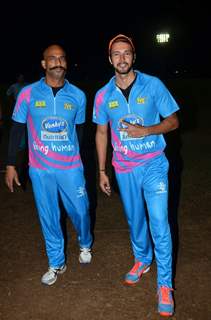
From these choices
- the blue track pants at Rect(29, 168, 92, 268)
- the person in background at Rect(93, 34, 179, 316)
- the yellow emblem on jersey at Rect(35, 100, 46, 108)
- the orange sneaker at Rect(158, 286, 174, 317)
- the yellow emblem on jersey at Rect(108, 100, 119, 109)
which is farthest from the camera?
the blue track pants at Rect(29, 168, 92, 268)

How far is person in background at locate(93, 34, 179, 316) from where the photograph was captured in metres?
3.77

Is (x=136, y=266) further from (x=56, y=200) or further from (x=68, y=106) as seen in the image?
(x=68, y=106)

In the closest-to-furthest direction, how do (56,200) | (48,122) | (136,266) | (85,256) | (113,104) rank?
(113,104) < (48,122) < (56,200) < (136,266) < (85,256)

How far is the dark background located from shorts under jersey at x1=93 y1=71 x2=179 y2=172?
34072mm

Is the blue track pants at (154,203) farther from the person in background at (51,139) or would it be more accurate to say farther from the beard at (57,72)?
the beard at (57,72)

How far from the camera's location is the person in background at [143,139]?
377 centimetres

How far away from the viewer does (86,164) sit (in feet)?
33.3

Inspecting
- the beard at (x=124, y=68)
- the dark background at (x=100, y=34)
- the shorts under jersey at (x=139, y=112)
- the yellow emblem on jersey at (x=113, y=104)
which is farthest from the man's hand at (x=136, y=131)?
the dark background at (x=100, y=34)

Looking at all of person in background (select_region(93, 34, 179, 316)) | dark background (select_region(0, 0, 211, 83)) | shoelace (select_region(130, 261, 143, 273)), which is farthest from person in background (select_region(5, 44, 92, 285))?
dark background (select_region(0, 0, 211, 83))

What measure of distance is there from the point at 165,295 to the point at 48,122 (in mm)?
1992

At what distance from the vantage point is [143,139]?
3.86 meters

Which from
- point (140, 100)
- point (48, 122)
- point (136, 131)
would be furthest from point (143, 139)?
point (48, 122)

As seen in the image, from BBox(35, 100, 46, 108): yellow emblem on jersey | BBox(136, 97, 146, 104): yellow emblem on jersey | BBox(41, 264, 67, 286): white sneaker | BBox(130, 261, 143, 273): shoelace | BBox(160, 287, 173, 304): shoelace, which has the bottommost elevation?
BBox(41, 264, 67, 286): white sneaker

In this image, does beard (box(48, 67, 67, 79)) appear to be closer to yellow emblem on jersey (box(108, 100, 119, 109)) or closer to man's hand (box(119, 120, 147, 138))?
yellow emblem on jersey (box(108, 100, 119, 109))
